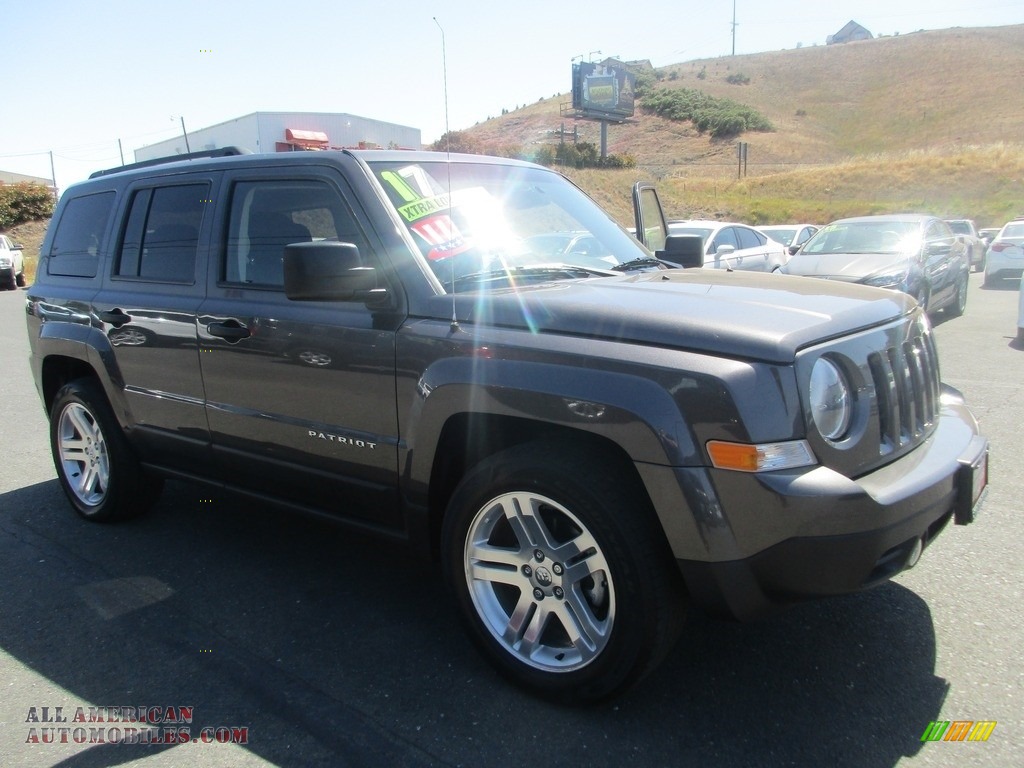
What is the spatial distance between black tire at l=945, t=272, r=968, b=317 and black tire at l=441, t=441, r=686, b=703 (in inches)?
458

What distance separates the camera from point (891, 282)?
389 inches

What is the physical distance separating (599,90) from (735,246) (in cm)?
3131

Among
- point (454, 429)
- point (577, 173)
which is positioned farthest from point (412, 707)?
point (577, 173)

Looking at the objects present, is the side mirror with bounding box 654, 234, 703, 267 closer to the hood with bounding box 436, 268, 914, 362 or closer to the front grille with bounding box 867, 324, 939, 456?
the hood with bounding box 436, 268, 914, 362

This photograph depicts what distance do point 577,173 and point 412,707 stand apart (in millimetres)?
38036

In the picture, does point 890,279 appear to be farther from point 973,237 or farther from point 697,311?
point 973,237

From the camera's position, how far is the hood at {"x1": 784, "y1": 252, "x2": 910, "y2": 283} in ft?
33.0

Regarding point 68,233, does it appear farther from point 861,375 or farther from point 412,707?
point 861,375

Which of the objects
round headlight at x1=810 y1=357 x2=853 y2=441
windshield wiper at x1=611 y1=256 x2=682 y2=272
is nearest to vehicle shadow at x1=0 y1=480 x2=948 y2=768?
round headlight at x1=810 y1=357 x2=853 y2=441

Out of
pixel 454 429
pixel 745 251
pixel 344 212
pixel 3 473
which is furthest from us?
pixel 745 251

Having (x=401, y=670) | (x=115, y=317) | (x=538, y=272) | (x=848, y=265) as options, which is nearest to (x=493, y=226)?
(x=538, y=272)

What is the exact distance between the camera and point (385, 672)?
2938 mm

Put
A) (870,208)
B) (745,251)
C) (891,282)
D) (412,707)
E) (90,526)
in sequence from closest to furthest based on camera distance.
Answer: (412,707)
(90,526)
(891,282)
(745,251)
(870,208)

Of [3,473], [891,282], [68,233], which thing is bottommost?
[3,473]
